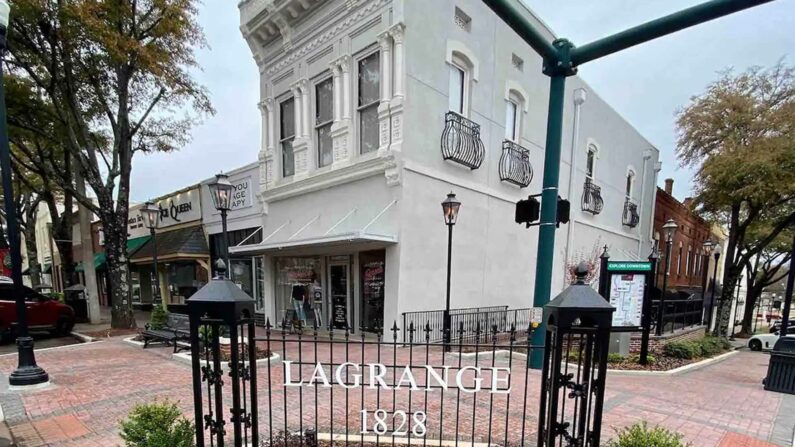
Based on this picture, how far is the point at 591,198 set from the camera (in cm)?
1572

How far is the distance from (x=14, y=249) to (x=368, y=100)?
25.2 ft

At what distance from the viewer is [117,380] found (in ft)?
20.2

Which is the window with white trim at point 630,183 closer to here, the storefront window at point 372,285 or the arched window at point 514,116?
the arched window at point 514,116

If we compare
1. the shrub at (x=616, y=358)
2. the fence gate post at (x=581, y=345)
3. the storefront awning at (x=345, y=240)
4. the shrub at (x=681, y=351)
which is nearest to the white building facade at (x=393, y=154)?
the storefront awning at (x=345, y=240)

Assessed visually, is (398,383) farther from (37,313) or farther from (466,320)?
(37,313)

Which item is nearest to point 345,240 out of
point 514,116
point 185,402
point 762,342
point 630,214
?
point 185,402

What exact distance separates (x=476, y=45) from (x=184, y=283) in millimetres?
16422

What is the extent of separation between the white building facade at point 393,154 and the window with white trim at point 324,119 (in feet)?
0.14

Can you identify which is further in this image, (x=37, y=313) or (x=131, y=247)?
(x=131, y=247)

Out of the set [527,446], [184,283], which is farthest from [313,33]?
[184,283]

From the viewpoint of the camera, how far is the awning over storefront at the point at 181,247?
15.2m

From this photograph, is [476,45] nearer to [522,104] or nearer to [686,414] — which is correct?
[522,104]

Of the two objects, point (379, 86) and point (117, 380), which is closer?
point (117, 380)

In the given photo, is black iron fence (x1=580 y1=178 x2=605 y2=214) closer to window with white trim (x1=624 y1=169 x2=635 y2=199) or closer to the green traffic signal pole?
window with white trim (x1=624 y1=169 x2=635 y2=199)
